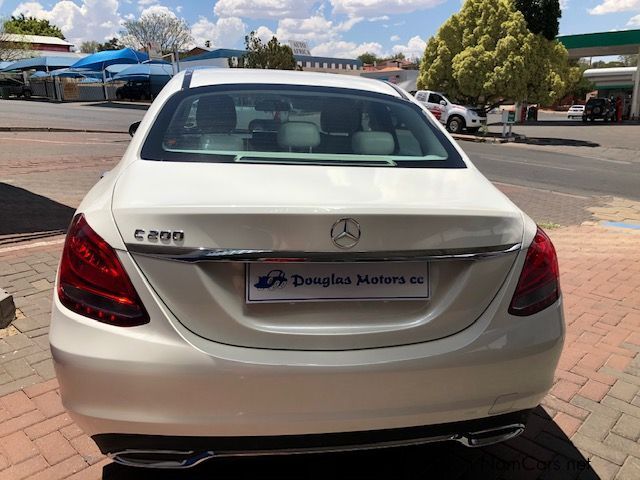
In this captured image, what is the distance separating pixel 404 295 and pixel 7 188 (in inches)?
318

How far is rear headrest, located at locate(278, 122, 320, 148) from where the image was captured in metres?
2.58

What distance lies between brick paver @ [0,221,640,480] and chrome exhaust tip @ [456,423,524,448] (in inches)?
9.5

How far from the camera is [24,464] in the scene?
237 centimetres

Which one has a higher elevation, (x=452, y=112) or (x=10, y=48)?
(x=10, y=48)

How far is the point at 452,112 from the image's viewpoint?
2511cm

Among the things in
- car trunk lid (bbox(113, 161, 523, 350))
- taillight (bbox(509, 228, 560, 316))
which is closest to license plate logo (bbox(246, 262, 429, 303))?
car trunk lid (bbox(113, 161, 523, 350))

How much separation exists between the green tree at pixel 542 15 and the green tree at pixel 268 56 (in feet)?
58.7

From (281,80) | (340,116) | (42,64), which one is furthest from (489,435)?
(42,64)

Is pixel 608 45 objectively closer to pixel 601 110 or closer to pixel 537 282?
pixel 601 110

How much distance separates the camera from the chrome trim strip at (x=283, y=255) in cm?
168

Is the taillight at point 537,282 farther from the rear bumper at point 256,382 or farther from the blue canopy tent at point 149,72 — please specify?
the blue canopy tent at point 149,72

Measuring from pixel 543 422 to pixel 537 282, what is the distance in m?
1.20

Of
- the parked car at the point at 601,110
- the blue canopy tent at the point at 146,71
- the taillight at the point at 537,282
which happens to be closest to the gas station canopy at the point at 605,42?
the parked car at the point at 601,110

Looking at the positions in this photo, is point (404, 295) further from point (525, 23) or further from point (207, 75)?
point (525, 23)
